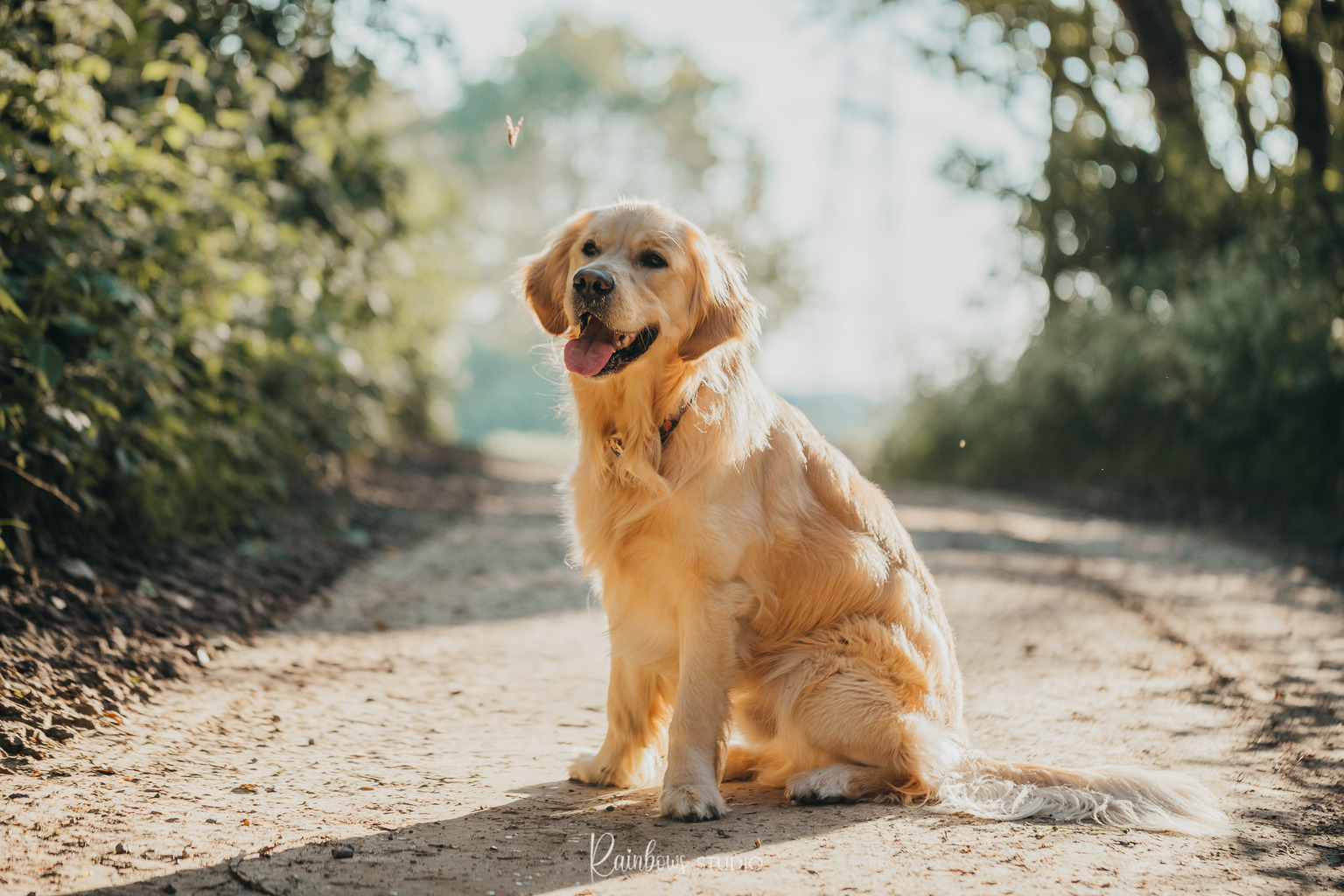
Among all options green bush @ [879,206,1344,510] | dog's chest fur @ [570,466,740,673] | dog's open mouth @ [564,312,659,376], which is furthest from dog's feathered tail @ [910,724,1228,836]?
green bush @ [879,206,1344,510]

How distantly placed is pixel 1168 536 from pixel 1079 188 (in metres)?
6.80

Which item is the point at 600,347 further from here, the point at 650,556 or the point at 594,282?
the point at 650,556

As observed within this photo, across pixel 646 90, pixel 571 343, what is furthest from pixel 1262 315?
pixel 646 90

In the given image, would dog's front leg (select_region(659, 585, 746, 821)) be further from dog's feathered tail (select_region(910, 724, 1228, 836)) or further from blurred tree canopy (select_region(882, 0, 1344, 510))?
blurred tree canopy (select_region(882, 0, 1344, 510))

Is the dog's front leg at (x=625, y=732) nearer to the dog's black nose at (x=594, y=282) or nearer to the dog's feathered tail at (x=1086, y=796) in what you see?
the dog's feathered tail at (x=1086, y=796)

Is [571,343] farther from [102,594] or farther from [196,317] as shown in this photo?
[196,317]

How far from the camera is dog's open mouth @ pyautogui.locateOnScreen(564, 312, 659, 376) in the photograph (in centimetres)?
318

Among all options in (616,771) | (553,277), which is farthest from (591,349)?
(616,771)

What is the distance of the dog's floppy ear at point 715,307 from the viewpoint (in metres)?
3.30

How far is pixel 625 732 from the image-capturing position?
3393 mm

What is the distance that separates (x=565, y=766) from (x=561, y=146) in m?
43.8

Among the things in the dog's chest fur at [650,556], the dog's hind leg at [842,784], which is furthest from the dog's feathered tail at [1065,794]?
the dog's chest fur at [650,556]

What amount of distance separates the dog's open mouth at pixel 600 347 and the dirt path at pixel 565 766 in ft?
4.66

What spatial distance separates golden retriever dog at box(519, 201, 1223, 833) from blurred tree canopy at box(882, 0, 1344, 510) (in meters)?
7.29
